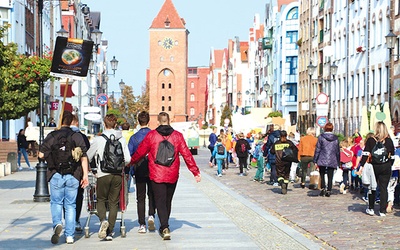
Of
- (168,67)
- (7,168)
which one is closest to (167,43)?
(168,67)

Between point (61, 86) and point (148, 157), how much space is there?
6960cm

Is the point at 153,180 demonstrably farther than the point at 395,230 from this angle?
No

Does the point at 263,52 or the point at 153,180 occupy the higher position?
the point at 263,52

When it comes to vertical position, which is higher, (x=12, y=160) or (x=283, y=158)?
(x=283, y=158)

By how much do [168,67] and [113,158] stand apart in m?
174

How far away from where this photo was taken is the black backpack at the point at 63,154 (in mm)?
13422

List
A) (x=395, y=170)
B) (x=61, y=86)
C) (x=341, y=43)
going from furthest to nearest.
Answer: (x=61, y=86) < (x=341, y=43) < (x=395, y=170)

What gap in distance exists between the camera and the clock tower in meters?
187

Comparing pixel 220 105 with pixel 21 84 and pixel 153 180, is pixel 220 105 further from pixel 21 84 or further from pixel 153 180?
pixel 153 180

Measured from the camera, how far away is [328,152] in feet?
74.7

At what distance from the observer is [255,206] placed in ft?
66.0

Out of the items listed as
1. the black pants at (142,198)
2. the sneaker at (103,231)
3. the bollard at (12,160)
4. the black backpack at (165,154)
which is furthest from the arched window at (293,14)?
the sneaker at (103,231)

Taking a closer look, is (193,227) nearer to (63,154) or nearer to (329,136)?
(63,154)

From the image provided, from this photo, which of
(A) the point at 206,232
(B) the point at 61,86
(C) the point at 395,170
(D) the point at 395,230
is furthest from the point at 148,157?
(B) the point at 61,86
